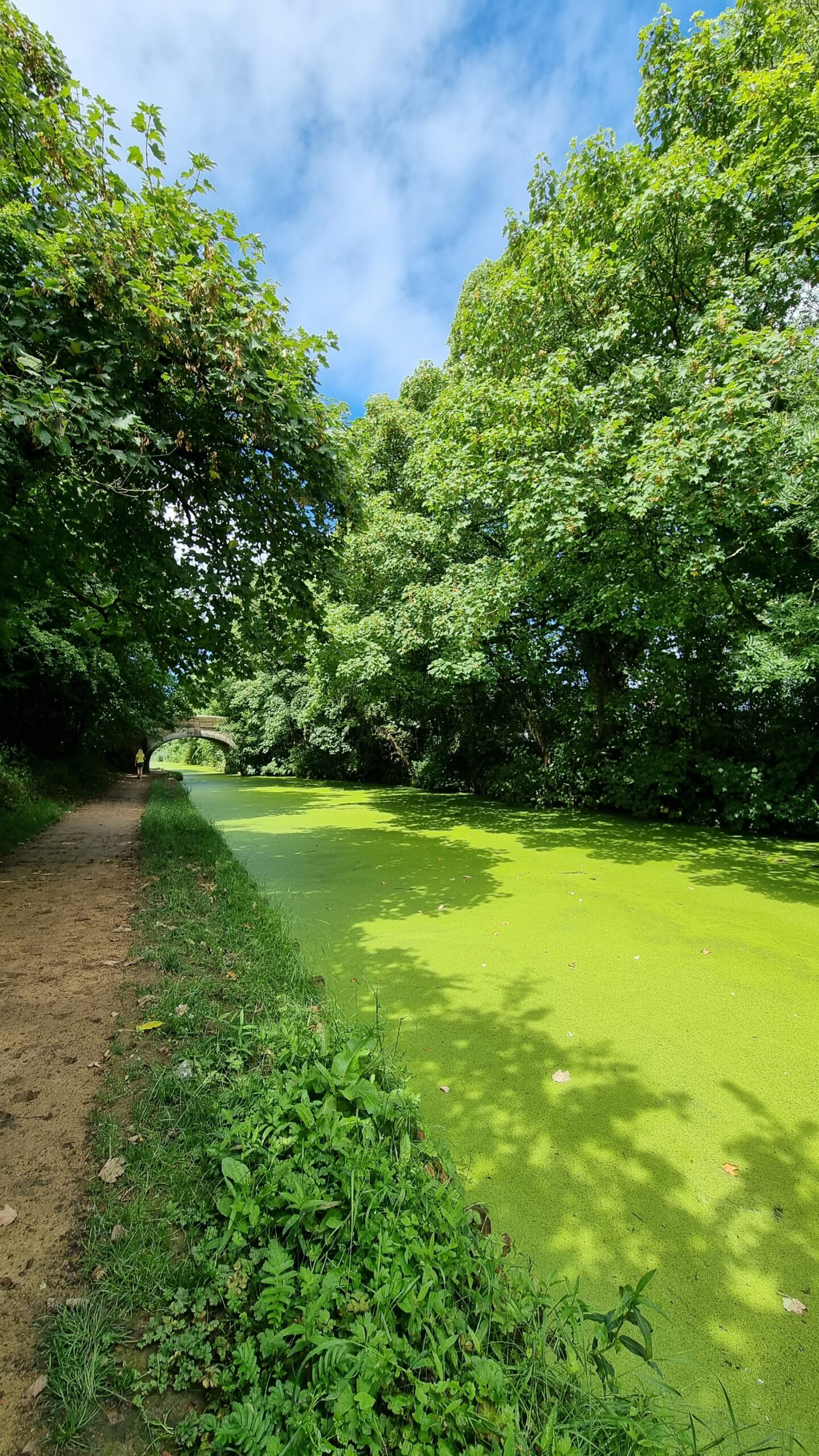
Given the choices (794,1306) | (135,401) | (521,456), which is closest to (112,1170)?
(794,1306)

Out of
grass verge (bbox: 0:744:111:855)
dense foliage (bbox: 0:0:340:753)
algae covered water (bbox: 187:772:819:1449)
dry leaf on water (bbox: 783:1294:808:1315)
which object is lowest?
dry leaf on water (bbox: 783:1294:808:1315)

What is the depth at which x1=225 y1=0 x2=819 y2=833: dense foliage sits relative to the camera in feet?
13.5

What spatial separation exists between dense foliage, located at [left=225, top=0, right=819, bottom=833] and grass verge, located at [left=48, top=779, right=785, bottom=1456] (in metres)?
3.79

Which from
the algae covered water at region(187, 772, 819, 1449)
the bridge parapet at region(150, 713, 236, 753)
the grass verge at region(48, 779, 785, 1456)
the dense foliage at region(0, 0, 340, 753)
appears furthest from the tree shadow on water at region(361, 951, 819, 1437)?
the bridge parapet at region(150, 713, 236, 753)

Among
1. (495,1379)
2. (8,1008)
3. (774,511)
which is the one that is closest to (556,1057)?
(495,1379)

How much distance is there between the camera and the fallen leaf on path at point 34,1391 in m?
0.89

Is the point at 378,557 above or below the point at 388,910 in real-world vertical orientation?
above

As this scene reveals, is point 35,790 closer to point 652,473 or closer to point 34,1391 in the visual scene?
point 34,1391

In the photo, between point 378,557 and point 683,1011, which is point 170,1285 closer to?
point 683,1011

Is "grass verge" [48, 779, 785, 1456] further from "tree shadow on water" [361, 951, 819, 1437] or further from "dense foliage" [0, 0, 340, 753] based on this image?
"dense foliage" [0, 0, 340, 753]

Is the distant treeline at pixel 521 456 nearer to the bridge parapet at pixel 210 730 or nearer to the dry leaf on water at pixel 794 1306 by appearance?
the dry leaf on water at pixel 794 1306

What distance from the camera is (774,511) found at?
481 centimetres

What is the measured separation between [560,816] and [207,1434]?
701cm

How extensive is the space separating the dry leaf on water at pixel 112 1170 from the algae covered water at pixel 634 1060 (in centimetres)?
89
